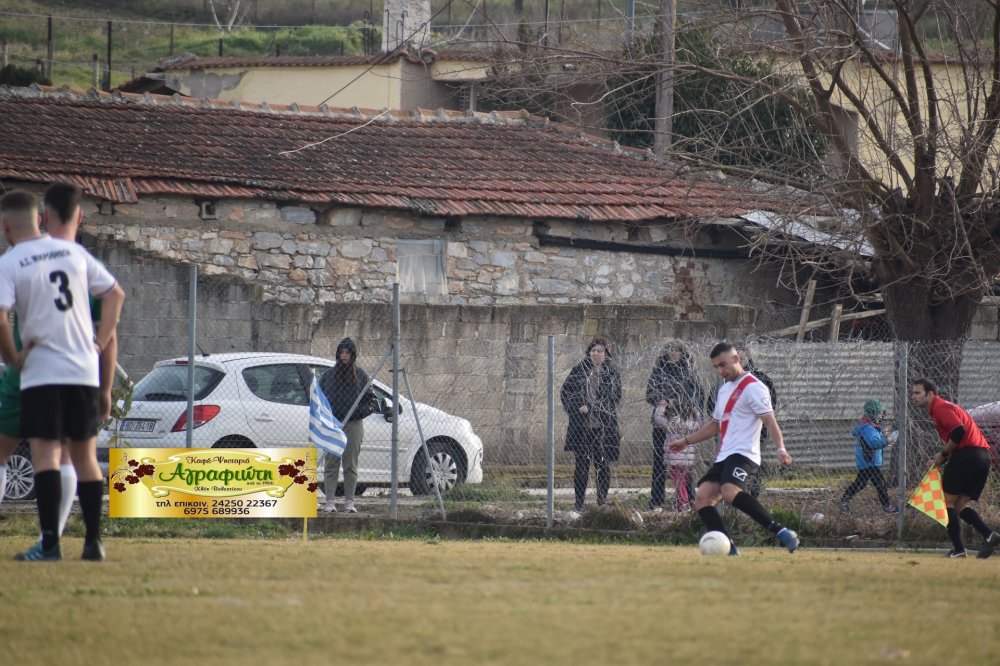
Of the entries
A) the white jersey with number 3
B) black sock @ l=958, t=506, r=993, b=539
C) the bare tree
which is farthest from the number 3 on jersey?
the bare tree

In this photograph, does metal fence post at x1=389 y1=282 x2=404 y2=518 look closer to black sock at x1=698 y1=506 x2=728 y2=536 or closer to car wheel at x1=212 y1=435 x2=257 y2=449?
car wheel at x1=212 y1=435 x2=257 y2=449

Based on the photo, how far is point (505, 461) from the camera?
55.1 feet

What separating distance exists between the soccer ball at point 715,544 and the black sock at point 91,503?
A: 14.1 ft

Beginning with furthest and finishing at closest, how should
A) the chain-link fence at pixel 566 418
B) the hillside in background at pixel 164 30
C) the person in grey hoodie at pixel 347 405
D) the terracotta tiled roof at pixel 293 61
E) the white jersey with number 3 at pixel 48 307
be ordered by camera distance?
the hillside in background at pixel 164 30, the terracotta tiled roof at pixel 293 61, the person in grey hoodie at pixel 347 405, the chain-link fence at pixel 566 418, the white jersey with number 3 at pixel 48 307

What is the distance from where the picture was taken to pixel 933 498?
11320 millimetres

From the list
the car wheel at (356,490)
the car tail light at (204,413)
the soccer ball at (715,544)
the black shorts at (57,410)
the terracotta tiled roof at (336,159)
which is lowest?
the car wheel at (356,490)

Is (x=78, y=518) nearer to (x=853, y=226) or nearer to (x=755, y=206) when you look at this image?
(x=853, y=226)

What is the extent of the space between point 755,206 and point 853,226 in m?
3.70

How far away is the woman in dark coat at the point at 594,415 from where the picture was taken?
13656 mm

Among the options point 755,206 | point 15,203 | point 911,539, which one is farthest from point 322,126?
point 15,203

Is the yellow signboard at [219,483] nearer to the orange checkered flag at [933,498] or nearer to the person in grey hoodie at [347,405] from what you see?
the person in grey hoodie at [347,405]

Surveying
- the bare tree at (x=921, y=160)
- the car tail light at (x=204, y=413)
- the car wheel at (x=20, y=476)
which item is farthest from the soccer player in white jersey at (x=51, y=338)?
the bare tree at (x=921, y=160)

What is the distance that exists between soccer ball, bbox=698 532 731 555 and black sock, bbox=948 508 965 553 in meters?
2.42

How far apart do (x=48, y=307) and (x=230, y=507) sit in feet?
15.1
